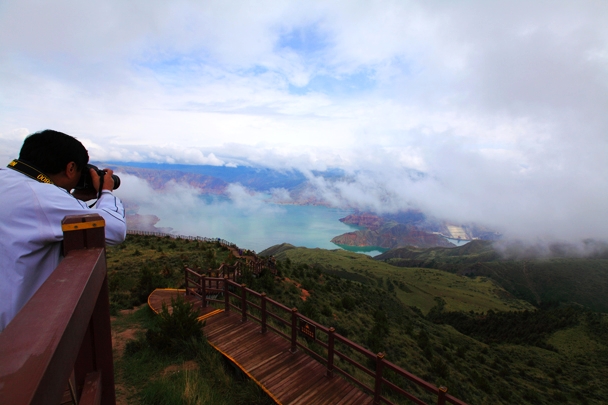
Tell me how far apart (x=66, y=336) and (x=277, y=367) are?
5.79 meters

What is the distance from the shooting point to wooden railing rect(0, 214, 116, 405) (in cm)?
65

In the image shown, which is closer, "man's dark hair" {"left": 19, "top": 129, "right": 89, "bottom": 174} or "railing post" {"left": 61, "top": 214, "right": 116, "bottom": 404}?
"railing post" {"left": 61, "top": 214, "right": 116, "bottom": 404}

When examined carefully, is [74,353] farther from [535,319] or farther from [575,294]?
[575,294]

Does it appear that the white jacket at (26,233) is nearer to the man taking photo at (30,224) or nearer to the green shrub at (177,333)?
the man taking photo at (30,224)

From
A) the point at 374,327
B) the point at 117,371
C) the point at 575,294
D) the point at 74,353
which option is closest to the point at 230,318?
the point at 117,371

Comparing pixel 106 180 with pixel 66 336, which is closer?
pixel 66 336

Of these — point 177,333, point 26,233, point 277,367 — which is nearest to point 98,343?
point 26,233

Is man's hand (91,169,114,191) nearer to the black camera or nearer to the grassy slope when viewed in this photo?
the black camera

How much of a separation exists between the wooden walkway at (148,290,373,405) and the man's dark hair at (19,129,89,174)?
4.87 m

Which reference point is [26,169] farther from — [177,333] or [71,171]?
[177,333]

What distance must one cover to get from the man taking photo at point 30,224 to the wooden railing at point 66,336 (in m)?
0.11

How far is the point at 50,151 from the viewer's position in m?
1.68

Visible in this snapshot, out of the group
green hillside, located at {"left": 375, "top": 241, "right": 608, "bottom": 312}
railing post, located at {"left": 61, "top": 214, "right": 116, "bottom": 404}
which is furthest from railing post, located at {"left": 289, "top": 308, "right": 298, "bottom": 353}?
green hillside, located at {"left": 375, "top": 241, "right": 608, "bottom": 312}

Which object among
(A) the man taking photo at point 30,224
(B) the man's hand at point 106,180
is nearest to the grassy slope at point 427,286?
(B) the man's hand at point 106,180
